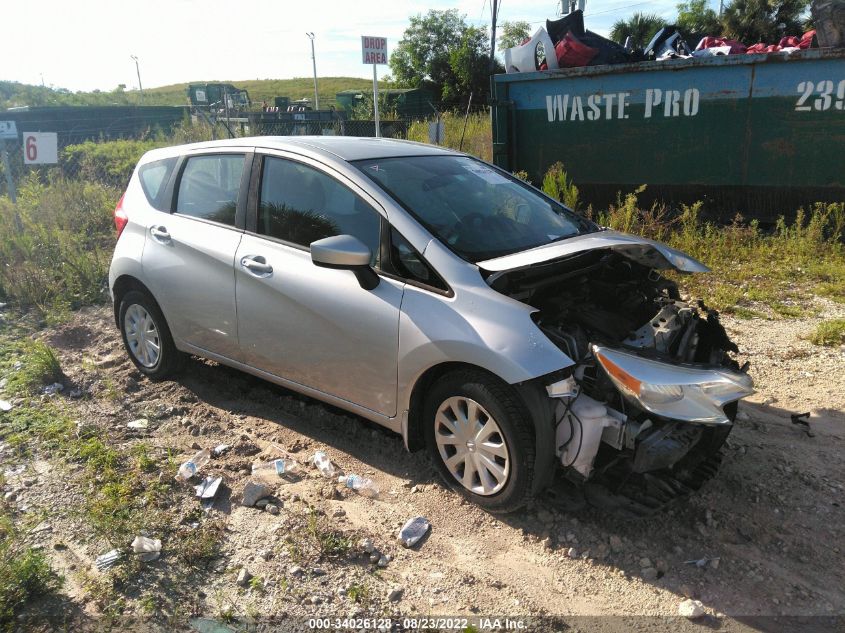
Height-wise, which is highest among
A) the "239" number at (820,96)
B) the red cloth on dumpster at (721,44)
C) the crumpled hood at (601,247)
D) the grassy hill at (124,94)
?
the grassy hill at (124,94)

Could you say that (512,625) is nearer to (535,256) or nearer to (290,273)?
(535,256)

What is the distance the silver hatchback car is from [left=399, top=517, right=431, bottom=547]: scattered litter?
269 millimetres

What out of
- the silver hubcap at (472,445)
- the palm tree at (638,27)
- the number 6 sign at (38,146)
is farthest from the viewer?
the palm tree at (638,27)

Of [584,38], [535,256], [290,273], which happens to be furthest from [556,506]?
[584,38]

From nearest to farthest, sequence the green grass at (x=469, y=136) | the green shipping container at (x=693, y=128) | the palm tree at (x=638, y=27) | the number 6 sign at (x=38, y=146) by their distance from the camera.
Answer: the green shipping container at (x=693, y=128) < the number 6 sign at (x=38, y=146) < the green grass at (x=469, y=136) < the palm tree at (x=638, y=27)

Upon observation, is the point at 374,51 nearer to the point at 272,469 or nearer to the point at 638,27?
the point at 272,469

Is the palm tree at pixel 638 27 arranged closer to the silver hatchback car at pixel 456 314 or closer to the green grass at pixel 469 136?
the green grass at pixel 469 136

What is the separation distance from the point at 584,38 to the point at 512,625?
25.8ft

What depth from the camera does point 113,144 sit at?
1823 cm

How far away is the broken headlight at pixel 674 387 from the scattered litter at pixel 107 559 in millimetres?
2316

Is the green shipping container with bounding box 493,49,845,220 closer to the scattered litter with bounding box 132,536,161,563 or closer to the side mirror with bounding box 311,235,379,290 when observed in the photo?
the side mirror with bounding box 311,235,379,290

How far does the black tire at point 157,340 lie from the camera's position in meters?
4.82

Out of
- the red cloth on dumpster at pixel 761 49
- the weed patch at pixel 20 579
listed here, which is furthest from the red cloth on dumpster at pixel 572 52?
the weed patch at pixel 20 579

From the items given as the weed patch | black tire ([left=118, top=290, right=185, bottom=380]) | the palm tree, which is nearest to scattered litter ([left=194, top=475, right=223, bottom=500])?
the weed patch
